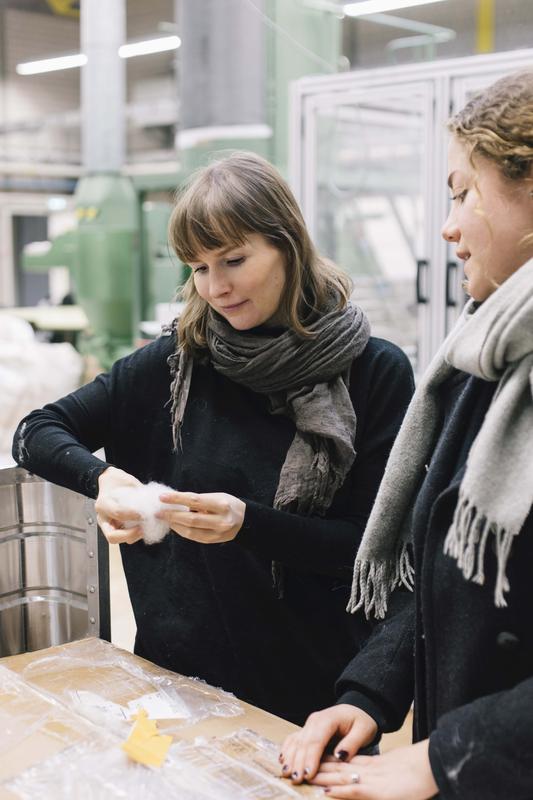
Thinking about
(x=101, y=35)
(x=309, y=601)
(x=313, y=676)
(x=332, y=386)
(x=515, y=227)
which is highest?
(x=101, y=35)

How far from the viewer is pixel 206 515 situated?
57.7 inches

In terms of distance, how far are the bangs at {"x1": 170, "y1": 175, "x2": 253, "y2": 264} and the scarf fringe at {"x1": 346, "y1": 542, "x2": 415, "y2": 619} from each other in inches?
22.9

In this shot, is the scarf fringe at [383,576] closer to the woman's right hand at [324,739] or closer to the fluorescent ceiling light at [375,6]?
the woman's right hand at [324,739]

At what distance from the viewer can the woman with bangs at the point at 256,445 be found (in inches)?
62.6

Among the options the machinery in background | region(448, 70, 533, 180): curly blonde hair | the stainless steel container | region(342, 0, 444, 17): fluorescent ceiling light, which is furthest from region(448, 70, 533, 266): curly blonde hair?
the machinery in background

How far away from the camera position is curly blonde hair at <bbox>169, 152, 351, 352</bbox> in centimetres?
157

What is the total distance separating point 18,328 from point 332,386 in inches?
180

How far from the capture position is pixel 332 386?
1655 millimetres

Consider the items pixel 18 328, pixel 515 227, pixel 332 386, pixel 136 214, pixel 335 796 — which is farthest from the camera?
pixel 136 214

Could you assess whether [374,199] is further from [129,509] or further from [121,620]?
[129,509]

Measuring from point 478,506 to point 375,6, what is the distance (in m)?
3.94

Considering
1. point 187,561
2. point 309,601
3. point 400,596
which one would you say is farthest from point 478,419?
point 187,561

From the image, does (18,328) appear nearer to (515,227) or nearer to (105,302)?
(105,302)

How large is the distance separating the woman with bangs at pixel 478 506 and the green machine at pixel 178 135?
3.54 metres
